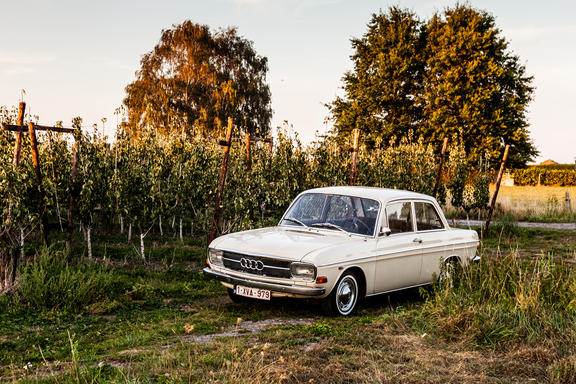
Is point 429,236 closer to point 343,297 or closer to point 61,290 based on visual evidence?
point 343,297

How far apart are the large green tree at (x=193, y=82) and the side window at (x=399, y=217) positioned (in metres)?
31.0

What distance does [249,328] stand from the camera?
21.4 ft

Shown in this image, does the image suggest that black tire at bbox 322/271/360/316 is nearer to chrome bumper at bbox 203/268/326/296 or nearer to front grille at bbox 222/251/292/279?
chrome bumper at bbox 203/268/326/296

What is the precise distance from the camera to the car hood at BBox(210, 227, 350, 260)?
6820 millimetres

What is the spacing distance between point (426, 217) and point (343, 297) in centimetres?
233

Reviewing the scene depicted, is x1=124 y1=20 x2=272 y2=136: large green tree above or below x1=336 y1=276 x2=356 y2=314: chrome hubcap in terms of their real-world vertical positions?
above

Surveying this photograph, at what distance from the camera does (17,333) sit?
20.3 ft

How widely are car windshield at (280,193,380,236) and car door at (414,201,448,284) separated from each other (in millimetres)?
970

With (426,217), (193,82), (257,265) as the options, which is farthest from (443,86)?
(257,265)

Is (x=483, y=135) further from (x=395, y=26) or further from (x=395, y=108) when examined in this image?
(x=395, y=26)

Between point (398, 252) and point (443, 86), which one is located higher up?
point (443, 86)

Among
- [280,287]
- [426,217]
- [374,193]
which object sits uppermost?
[374,193]

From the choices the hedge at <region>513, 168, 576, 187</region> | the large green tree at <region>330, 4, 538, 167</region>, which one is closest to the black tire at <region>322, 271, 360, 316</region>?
the large green tree at <region>330, 4, 538, 167</region>

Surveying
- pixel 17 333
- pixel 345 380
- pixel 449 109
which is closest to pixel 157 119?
pixel 449 109
